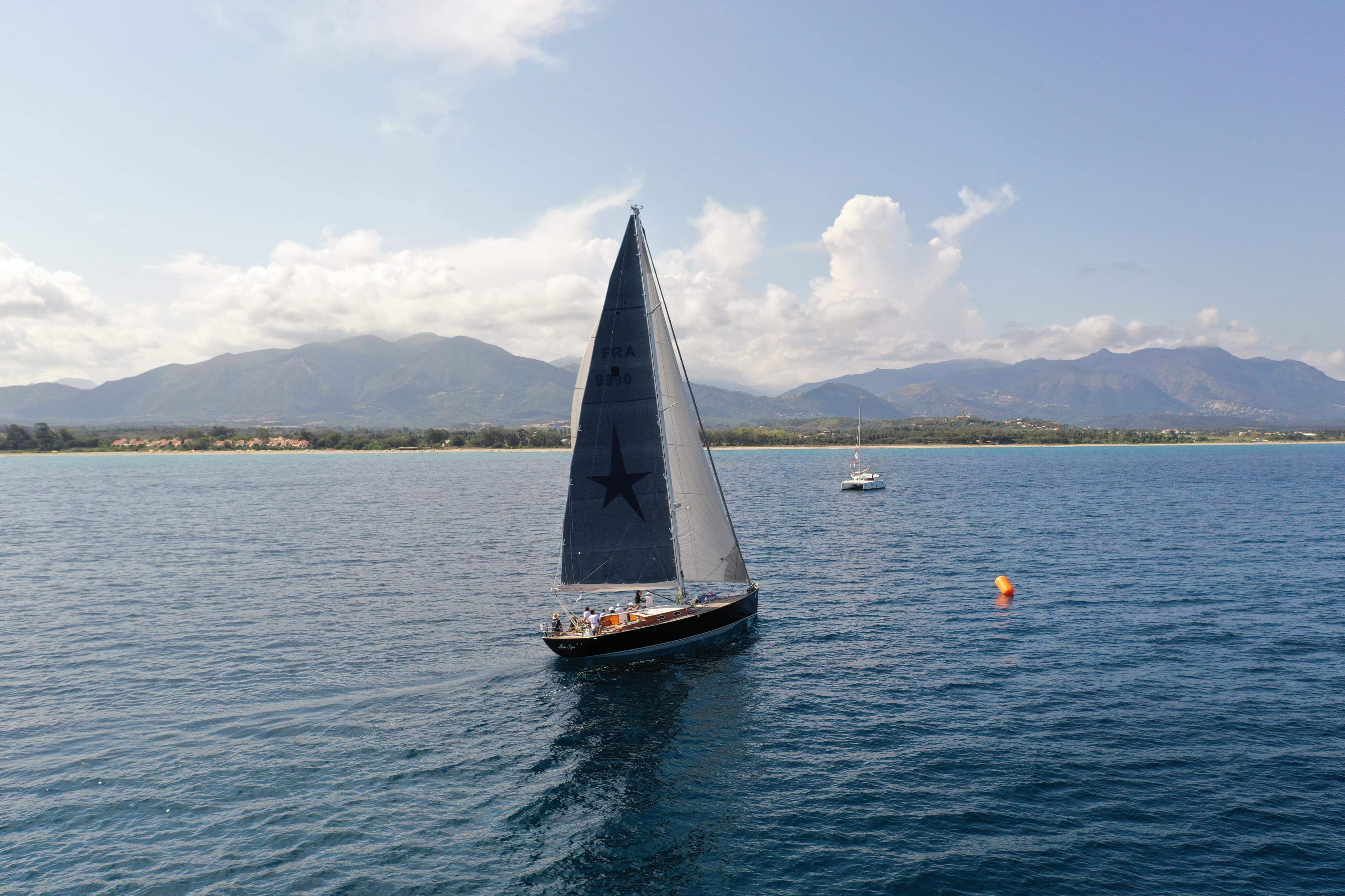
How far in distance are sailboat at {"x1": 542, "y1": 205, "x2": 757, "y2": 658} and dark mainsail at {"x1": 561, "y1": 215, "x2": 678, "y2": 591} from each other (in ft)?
0.17

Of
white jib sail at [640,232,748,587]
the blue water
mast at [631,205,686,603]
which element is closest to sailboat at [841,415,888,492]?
the blue water

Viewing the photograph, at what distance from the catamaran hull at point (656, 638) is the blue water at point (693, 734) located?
3.13ft

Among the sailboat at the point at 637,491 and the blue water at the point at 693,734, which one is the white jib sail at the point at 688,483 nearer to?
the sailboat at the point at 637,491

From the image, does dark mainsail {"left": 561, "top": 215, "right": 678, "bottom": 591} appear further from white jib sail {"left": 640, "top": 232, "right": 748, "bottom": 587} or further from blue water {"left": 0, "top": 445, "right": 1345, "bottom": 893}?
blue water {"left": 0, "top": 445, "right": 1345, "bottom": 893}

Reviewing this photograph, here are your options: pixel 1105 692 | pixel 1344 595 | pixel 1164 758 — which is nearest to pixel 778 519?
pixel 1344 595

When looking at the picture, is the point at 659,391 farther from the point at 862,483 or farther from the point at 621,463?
the point at 862,483

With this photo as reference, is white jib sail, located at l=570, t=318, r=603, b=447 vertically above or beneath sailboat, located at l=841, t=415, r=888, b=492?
above

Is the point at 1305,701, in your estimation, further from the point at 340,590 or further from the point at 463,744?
the point at 340,590

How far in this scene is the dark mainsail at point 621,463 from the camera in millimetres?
35219

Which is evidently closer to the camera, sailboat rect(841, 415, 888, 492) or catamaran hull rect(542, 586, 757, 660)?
catamaran hull rect(542, 586, 757, 660)

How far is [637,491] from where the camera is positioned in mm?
37125

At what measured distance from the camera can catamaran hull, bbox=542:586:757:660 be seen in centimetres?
3553

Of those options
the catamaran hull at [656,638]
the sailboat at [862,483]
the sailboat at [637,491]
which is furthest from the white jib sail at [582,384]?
the sailboat at [862,483]

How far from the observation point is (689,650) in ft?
127
